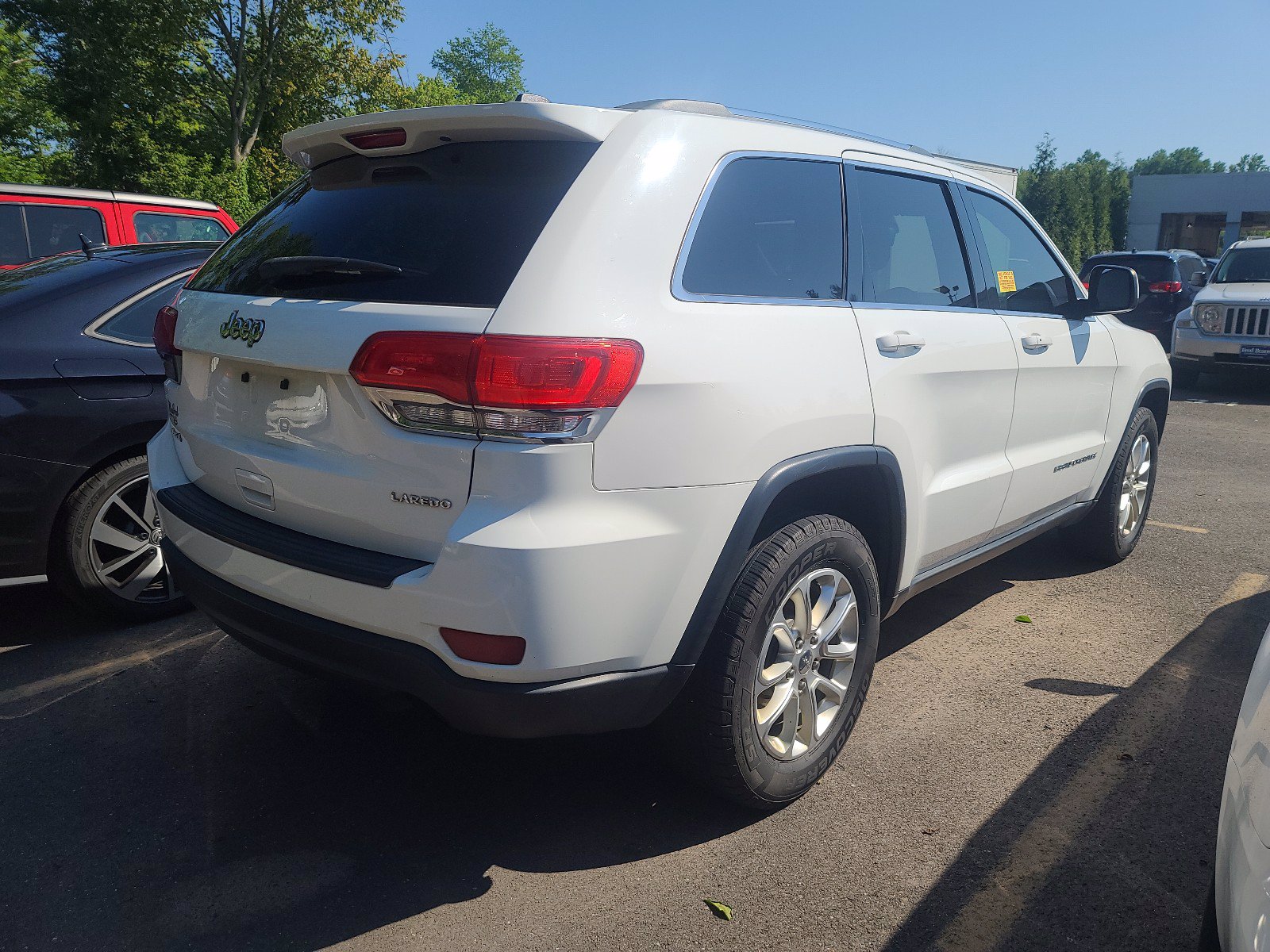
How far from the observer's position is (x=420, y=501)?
2.12 meters

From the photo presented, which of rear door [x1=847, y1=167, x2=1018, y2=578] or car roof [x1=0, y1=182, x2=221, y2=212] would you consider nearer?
rear door [x1=847, y1=167, x2=1018, y2=578]

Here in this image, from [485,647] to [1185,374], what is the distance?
1323 cm

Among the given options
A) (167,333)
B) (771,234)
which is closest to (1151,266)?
(771,234)

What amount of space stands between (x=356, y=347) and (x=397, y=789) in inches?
55.2

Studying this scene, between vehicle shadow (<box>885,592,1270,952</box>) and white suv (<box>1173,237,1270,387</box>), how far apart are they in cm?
964

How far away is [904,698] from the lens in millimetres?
3475

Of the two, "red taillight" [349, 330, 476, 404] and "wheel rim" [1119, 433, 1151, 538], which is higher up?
"red taillight" [349, 330, 476, 404]

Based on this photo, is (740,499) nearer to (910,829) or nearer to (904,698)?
(910,829)

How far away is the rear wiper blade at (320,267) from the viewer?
7.64 ft

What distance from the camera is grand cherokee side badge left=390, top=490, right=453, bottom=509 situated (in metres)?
2.09

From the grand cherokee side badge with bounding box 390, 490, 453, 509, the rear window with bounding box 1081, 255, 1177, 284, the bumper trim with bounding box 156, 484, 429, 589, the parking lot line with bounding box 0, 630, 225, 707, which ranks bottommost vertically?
the parking lot line with bounding box 0, 630, 225, 707

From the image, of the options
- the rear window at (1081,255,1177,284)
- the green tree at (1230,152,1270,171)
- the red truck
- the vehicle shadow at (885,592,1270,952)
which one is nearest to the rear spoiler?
the vehicle shadow at (885,592,1270,952)

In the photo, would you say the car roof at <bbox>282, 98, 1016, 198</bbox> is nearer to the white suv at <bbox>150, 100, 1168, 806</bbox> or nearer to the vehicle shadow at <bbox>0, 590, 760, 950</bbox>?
the white suv at <bbox>150, 100, 1168, 806</bbox>

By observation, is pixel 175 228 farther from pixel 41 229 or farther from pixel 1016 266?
pixel 1016 266
